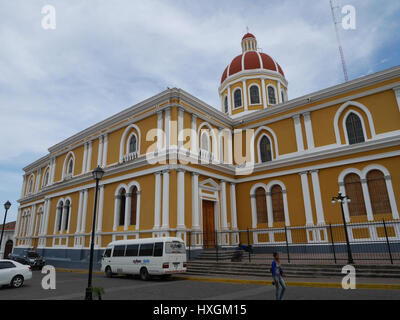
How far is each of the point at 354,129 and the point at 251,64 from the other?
43.1 ft

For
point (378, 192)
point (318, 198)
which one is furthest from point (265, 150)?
point (378, 192)

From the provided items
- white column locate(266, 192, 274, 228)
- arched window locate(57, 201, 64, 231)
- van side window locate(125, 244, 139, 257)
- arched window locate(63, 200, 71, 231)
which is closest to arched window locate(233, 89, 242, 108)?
white column locate(266, 192, 274, 228)

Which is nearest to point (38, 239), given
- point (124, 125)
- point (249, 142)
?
point (124, 125)

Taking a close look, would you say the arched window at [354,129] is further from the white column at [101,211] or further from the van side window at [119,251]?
the white column at [101,211]

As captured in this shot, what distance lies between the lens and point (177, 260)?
13.2 m

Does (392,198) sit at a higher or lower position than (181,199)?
lower

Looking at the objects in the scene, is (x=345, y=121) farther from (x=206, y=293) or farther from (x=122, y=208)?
(x=122, y=208)

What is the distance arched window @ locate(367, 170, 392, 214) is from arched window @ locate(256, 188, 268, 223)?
655cm

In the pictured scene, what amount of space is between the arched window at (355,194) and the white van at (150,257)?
10.3 m

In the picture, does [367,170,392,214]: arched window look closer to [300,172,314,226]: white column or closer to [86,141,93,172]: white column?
[300,172,314,226]: white column

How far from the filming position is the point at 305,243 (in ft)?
56.4

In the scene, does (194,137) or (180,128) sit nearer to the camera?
(180,128)
